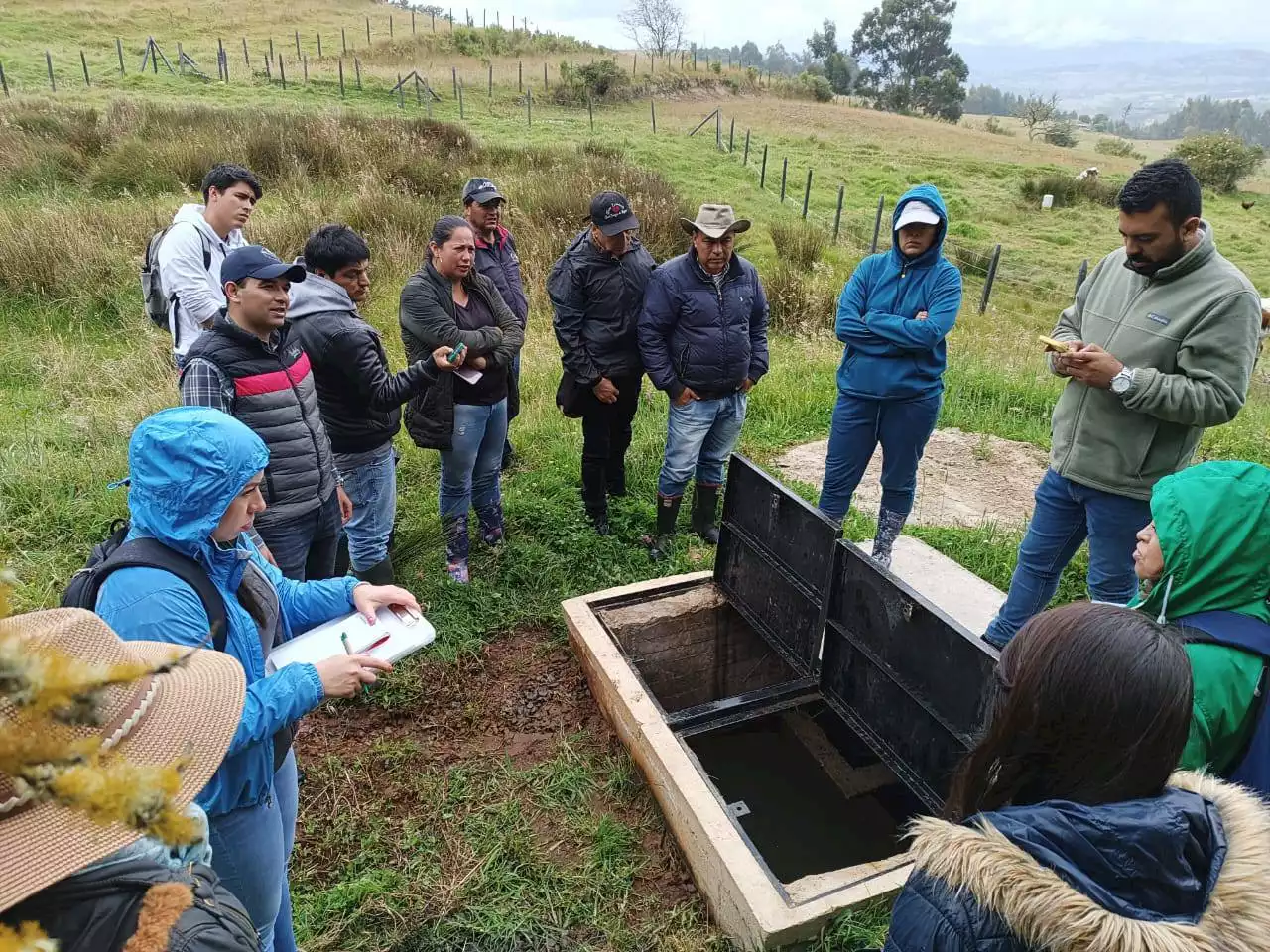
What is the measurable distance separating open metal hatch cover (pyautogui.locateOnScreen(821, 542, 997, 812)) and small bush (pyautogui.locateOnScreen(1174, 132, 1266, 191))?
2871 cm

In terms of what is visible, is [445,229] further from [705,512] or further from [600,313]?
[705,512]

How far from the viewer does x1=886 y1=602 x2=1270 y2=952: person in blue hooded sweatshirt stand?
1045 millimetres

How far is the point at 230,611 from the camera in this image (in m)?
1.80

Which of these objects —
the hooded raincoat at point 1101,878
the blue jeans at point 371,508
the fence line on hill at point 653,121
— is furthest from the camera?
the fence line on hill at point 653,121

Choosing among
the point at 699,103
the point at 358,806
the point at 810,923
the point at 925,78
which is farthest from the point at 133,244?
the point at 925,78

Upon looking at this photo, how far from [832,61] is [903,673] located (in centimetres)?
6059

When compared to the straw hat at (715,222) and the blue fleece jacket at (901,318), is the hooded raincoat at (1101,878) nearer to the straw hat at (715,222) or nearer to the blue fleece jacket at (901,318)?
the blue fleece jacket at (901,318)

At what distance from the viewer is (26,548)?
447cm

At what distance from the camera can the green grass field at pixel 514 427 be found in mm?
2732

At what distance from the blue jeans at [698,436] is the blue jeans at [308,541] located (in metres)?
1.86

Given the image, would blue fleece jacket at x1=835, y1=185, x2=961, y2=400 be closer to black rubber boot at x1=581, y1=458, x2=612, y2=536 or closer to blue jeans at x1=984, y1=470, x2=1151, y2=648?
blue jeans at x1=984, y1=470, x2=1151, y2=648

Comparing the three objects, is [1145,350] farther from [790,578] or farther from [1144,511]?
[790,578]

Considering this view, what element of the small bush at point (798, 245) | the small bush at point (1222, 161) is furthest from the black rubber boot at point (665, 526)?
the small bush at point (1222, 161)

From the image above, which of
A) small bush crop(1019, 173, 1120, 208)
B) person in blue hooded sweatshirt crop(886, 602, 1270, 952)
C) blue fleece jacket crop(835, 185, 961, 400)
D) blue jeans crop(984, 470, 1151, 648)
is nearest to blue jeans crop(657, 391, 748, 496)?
blue fleece jacket crop(835, 185, 961, 400)
